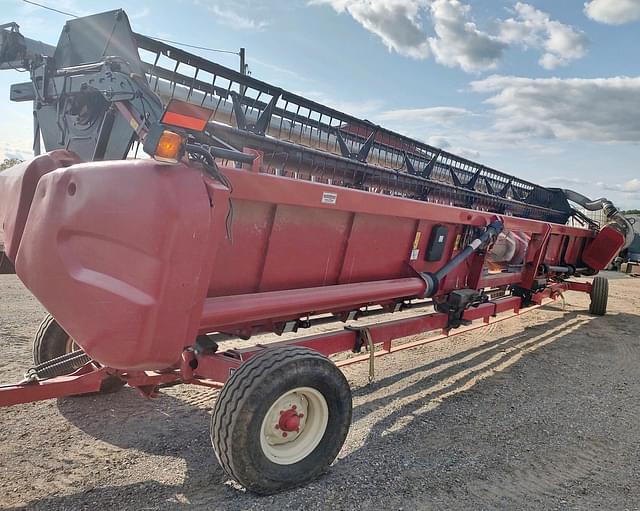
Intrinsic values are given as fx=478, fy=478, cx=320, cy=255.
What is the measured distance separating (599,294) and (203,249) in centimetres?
825

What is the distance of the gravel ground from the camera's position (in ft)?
8.11

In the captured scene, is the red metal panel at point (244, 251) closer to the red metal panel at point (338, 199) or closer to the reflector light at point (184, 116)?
the red metal panel at point (338, 199)

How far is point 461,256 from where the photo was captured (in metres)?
4.14

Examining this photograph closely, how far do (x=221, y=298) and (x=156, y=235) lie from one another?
0.68m

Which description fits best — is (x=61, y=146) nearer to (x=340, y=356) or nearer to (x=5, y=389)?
(x=5, y=389)

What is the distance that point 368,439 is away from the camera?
3.19 m

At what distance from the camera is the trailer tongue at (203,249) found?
7.09 feet

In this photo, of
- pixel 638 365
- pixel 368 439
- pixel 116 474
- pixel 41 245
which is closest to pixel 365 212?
pixel 368 439

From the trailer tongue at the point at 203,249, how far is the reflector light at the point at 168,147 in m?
0.01

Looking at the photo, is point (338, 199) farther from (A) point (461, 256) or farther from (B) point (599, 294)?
(B) point (599, 294)

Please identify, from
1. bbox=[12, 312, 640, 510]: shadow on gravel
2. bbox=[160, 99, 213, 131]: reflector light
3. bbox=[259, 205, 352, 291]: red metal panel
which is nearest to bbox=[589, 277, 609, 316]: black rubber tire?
bbox=[12, 312, 640, 510]: shadow on gravel

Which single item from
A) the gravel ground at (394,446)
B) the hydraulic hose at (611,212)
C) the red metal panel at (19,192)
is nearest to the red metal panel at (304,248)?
the gravel ground at (394,446)

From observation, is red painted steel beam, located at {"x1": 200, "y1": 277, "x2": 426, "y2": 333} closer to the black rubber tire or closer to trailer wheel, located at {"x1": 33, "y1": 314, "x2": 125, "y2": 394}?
trailer wheel, located at {"x1": 33, "y1": 314, "x2": 125, "y2": 394}

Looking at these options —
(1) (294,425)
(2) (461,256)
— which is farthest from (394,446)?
(2) (461,256)
